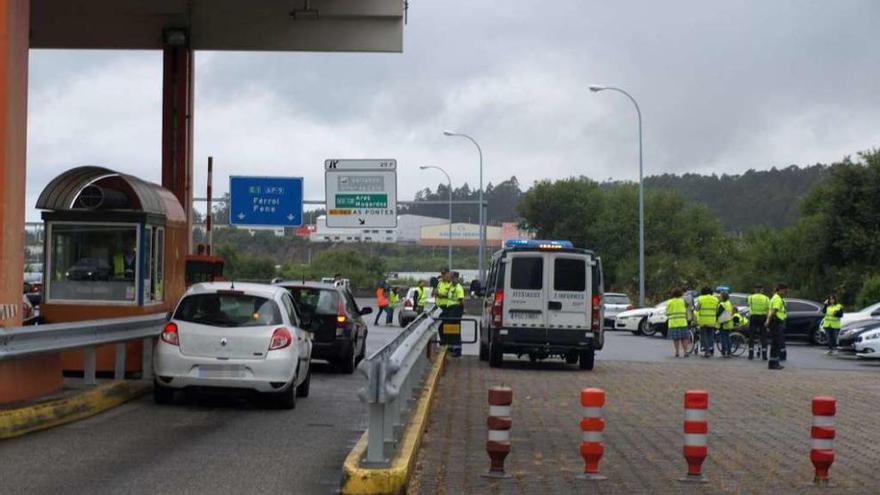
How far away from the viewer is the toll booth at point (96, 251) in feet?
55.3

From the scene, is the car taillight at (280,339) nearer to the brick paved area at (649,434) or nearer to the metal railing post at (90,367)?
the brick paved area at (649,434)

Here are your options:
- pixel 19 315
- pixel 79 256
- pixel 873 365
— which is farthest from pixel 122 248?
pixel 873 365

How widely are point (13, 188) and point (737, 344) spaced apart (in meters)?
21.6

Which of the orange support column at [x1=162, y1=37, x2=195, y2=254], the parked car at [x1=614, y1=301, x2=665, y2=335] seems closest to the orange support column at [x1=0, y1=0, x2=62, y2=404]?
the orange support column at [x1=162, y1=37, x2=195, y2=254]

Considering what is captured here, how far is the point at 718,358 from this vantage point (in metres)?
30.4

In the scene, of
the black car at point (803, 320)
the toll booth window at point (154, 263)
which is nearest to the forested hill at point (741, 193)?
the black car at point (803, 320)

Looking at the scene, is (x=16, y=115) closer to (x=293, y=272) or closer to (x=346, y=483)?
(x=346, y=483)

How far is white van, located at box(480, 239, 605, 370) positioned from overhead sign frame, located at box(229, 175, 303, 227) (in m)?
5.59

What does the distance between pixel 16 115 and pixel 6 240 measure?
1.34 metres

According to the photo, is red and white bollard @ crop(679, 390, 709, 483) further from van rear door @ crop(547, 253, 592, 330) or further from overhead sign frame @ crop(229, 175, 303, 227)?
overhead sign frame @ crop(229, 175, 303, 227)

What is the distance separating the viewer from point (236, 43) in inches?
907

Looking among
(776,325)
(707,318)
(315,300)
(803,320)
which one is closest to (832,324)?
(803,320)

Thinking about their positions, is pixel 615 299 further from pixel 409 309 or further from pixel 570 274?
pixel 570 274

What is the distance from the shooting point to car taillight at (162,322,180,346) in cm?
1450
